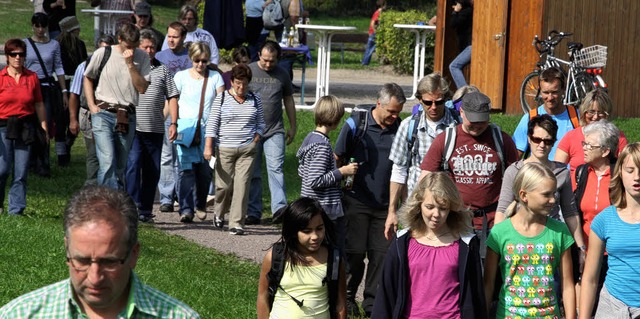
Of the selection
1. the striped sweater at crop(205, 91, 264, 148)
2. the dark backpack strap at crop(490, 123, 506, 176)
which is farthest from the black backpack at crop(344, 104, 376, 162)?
the striped sweater at crop(205, 91, 264, 148)

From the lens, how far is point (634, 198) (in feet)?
23.1

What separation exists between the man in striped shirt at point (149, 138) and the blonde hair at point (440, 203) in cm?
616

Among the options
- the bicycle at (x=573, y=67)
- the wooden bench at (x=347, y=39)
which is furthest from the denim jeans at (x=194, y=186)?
the wooden bench at (x=347, y=39)

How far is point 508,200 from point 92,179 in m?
5.97

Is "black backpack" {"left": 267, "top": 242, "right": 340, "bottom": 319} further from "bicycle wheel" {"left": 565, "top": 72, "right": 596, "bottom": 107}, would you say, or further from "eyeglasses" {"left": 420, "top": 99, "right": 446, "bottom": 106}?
"bicycle wheel" {"left": 565, "top": 72, "right": 596, "bottom": 107}

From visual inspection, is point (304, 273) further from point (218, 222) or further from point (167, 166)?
point (167, 166)

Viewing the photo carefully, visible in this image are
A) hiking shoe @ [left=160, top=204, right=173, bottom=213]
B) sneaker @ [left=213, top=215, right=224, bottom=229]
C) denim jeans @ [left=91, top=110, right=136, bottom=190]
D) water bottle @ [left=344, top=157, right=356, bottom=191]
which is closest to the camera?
water bottle @ [left=344, top=157, right=356, bottom=191]

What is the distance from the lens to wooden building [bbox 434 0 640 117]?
18672 millimetres

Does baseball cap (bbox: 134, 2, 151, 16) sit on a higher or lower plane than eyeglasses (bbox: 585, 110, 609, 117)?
higher

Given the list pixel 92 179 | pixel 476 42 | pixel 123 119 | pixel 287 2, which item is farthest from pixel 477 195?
pixel 287 2

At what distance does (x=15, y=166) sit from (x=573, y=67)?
8.30m

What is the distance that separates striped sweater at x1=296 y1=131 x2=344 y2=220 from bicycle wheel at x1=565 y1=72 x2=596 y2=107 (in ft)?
27.4

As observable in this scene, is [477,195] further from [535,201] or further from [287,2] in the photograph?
[287,2]

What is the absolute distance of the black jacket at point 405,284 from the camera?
6.51 meters
